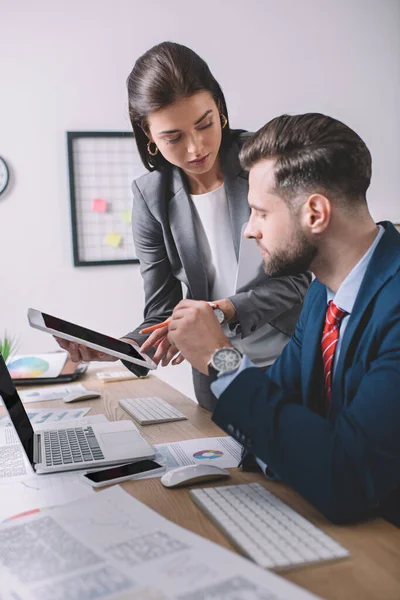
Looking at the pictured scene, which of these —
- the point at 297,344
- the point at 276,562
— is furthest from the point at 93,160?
the point at 276,562

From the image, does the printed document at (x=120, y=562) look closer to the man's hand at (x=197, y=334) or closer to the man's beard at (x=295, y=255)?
the man's hand at (x=197, y=334)

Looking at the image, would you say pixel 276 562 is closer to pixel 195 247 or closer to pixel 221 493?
pixel 221 493

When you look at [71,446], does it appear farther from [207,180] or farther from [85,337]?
[207,180]

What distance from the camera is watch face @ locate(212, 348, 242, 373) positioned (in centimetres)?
103

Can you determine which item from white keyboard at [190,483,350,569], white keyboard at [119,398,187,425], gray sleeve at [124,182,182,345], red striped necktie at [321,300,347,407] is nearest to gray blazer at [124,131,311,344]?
gray sleeve at [124,182,182,345]

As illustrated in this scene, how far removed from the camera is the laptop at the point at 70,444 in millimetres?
1178

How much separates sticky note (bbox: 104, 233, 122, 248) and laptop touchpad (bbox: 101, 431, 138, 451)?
2.04 m

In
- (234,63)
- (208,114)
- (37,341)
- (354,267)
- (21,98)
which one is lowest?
(37,341)

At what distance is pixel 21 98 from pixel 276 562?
2.90 m

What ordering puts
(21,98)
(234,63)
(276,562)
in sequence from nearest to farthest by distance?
(276,562) → (21,98) → (234,63)

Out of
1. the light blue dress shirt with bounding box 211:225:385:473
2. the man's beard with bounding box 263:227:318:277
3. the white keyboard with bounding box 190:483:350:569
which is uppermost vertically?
the man's beard with bounding box 263:227:318:277

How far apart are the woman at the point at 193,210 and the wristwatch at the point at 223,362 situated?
450 mm

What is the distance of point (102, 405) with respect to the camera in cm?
171

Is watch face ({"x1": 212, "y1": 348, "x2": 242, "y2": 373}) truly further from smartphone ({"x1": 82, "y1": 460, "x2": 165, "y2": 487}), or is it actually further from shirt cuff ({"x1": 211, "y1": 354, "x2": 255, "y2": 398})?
smartphone ({"x1": 82, "y1": 460, "x2": 165, "y2": 487})
